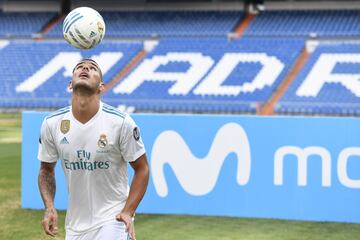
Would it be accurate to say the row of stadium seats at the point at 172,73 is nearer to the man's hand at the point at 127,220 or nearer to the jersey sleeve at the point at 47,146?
the jersey sleeve at the point at 47,146

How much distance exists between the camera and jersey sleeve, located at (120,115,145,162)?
13.1 ft

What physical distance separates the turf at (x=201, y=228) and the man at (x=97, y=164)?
3.91 meters

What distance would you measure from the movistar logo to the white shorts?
5029 millimetres

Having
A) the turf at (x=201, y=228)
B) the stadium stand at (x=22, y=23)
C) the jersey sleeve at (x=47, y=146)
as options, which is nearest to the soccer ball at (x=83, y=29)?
the jersey sleeve at (x=47, y=146)

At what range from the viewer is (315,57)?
28656mm

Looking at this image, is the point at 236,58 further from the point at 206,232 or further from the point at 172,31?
the point at 206,232

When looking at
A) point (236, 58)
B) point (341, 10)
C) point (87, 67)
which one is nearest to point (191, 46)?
point (236, 58)

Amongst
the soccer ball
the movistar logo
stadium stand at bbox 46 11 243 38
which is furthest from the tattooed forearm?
stadium stand at bbox 46 11 243 38

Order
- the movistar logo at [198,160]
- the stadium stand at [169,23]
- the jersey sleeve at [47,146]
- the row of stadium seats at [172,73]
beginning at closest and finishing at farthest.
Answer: the jersey sleeve at [47,146] < the movistar logo at [198,160] < the row of stadium seats at [172,73] < the stadium stand at [169,23]

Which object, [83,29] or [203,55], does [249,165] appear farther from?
[203,55]

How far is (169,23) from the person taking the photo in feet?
115

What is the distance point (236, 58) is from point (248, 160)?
20.9 metres

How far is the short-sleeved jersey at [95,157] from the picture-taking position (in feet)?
13.0

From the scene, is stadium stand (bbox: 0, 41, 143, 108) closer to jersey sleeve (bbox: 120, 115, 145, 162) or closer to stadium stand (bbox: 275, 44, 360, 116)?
stadium stand (bbox: 275, 44, 360, 116)
